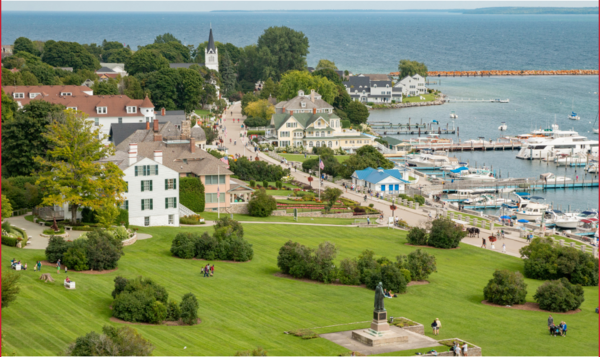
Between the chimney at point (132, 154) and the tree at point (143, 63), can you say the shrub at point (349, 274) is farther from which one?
the tree at point (143, 63)

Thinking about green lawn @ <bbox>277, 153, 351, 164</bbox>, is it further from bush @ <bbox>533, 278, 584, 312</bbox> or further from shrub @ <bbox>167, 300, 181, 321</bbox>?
shrub @ <bbox>167, 300, 181, 321</bbox>

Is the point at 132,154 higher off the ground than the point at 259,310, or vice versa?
the point at 132,154

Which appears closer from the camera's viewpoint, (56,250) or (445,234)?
(56,250)

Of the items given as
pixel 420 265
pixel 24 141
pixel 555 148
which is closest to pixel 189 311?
pixel 420 265

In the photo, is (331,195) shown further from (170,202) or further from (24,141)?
(24,141)

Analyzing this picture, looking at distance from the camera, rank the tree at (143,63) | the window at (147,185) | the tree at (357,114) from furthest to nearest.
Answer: the tree at (143,63), the tree at (357,114), the window at (147,185)

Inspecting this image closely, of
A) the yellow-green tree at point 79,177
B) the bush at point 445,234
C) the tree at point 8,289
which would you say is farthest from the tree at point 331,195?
the tree at point 8,289

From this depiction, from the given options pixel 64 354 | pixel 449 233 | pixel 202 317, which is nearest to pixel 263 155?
pixel 449 233

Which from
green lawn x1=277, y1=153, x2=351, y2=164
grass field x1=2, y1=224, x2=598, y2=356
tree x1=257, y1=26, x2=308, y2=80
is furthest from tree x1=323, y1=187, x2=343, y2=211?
tree x1=257, y1=26, x2=308, y2=80
